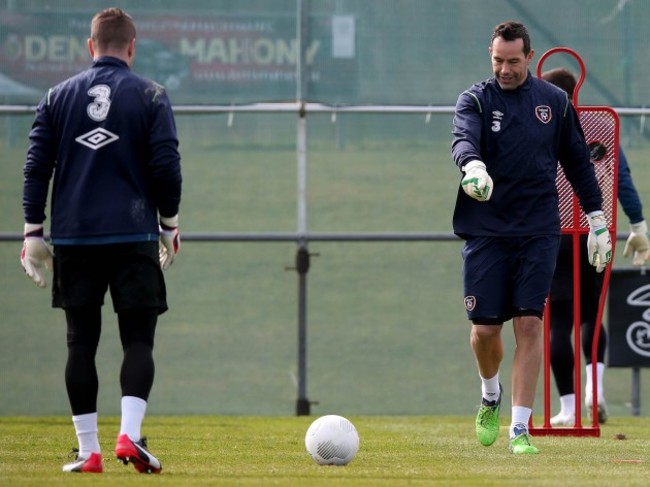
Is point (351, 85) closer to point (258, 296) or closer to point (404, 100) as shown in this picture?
point (404, 100)

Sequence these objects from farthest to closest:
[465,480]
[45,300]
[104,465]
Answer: [45,300], [104,465], [465,480]

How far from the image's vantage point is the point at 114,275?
5691 millimetres

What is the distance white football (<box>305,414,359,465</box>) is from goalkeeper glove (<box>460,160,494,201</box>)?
3.79 ft

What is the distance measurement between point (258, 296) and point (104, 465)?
174 inches

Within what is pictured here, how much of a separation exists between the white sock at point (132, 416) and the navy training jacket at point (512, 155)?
1.93m

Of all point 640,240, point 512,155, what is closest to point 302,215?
point 640,240

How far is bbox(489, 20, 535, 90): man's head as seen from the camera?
654cm

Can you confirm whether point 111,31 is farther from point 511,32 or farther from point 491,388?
point 491,388

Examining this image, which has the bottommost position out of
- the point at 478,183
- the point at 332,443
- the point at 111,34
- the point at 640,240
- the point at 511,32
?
the point at 332,443

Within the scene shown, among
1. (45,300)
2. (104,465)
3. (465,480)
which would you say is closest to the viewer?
(465,480)

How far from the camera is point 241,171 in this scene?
10.4m

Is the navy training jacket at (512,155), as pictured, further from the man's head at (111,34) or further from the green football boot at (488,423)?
the man's head at (111,34)

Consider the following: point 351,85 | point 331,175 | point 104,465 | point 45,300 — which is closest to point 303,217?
point 331,175

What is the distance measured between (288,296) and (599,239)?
3.85m
